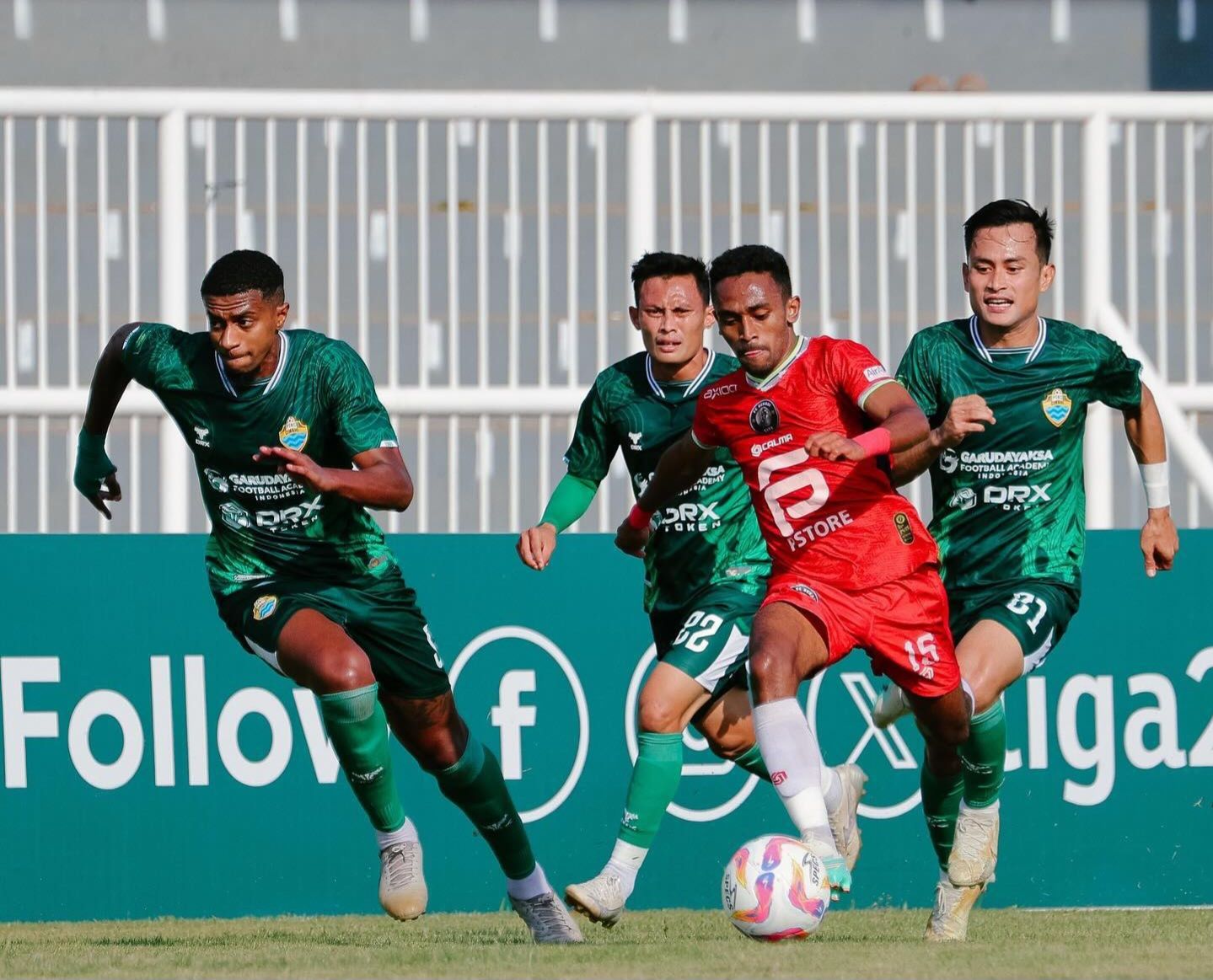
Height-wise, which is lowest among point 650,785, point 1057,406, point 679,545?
point 650,785

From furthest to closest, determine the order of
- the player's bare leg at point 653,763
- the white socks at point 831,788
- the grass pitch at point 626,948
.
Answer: the white socks at point 831,788, the player's bare leg at point 653,763, the grass pitch at point 626,948

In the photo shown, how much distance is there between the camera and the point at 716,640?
7492mm

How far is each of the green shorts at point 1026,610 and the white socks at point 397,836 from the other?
6.09 feet

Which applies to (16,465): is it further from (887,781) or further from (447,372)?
(887,781)

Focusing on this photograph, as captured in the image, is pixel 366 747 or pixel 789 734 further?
pixel 366 747

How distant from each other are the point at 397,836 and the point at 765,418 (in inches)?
70.1

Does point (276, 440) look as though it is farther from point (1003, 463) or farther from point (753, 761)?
point (1003, 463)

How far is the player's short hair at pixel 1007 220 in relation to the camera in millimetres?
7480

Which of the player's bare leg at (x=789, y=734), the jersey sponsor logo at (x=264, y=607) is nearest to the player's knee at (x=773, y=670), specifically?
the player's bare leg at (x=789, y=734)

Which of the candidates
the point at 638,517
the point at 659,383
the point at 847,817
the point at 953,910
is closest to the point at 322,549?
the point at 638,517

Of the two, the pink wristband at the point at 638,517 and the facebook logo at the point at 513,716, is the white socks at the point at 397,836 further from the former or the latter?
the facebook logo at the point at 513,716

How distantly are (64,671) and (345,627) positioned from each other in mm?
1928

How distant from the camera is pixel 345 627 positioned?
747cm

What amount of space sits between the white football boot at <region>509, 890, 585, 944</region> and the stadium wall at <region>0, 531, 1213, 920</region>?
1.33m
